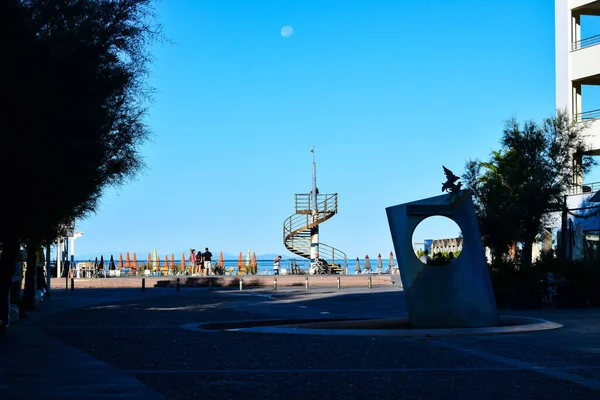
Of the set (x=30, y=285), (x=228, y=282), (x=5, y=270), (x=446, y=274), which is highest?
(x=5, y=270)

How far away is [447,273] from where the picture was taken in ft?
57.3

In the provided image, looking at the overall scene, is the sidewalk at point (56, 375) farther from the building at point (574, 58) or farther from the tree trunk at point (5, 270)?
the building at point (574, 58)

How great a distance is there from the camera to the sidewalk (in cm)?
866

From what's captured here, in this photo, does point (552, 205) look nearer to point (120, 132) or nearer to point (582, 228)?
point (582, 228)

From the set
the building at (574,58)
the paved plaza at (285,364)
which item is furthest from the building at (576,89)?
the paved plaza at (285,364)

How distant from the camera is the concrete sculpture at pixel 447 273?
17.5m

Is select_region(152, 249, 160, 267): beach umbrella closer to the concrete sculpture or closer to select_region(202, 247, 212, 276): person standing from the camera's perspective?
select_region(202, 247, 212, 276): person standing

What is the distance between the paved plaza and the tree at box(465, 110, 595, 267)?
47.2 ft

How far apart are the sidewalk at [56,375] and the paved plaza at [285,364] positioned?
1 centimetres

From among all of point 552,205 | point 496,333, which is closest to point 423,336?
point 496,333

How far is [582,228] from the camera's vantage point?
3775 cm

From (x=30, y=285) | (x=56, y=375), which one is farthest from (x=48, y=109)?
(x=30, y=285)

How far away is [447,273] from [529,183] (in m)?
18.5

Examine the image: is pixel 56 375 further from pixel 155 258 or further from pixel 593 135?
pixel 155 258
